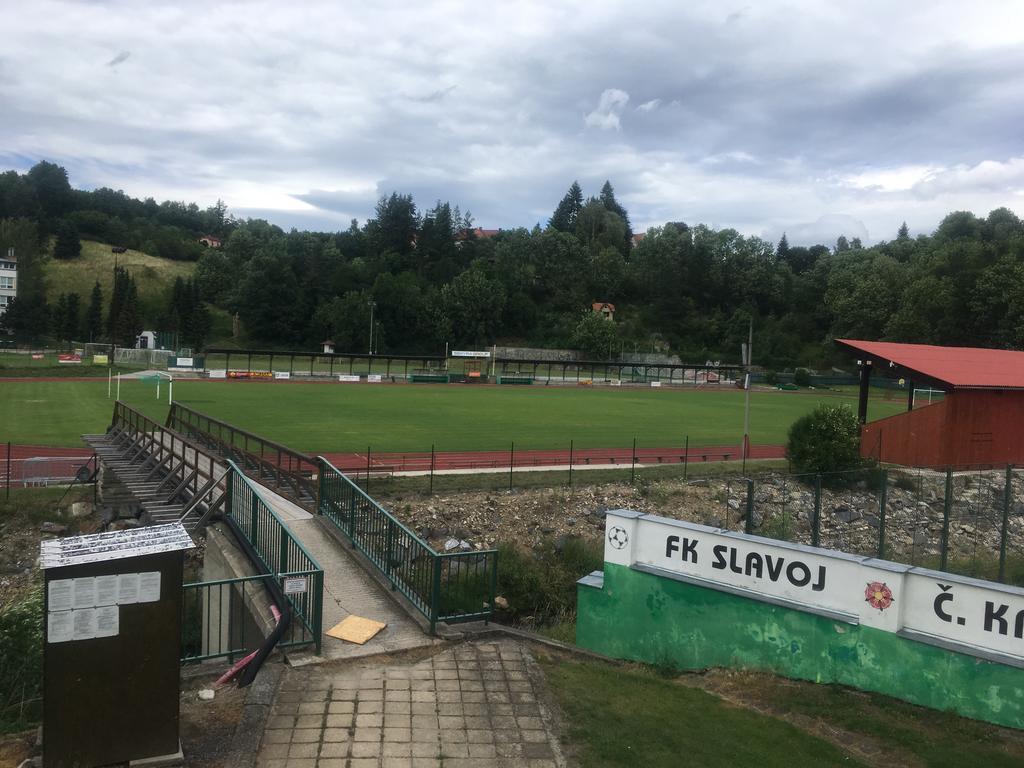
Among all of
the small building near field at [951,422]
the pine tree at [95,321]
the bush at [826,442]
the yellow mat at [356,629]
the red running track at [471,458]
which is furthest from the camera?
the pine tree at [95,321]

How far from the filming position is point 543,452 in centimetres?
3038

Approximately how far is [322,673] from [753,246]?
12583 centimetres

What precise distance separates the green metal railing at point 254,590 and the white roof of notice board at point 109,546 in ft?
6.21

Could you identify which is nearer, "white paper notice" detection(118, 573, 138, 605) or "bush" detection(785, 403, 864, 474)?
"white paper notice" detection(118, 573, 138, 605)

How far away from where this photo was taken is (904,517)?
14.1 m

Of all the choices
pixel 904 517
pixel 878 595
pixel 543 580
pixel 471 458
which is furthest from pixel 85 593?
pixel 471 458

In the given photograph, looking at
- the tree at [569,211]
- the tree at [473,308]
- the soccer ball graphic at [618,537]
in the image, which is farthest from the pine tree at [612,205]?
the soccer ball graphic at [618,537]

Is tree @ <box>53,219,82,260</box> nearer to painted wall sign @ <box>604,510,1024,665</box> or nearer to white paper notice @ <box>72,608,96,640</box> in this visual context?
painted wall sign @ <box>604,510,1024,665</box>

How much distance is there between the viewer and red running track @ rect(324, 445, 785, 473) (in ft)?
84.2

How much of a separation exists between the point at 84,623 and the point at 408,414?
36.3 m

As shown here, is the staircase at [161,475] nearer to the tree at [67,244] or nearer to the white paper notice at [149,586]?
the white paper notice at [149,586]

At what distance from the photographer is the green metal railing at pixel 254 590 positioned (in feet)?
31.0

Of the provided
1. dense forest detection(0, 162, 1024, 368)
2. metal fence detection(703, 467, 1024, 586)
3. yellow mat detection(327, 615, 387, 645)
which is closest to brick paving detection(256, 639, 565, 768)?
yellow mat detection(327, 615, 387, 645)

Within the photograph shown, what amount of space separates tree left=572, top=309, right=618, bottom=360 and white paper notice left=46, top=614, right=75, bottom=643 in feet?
326
